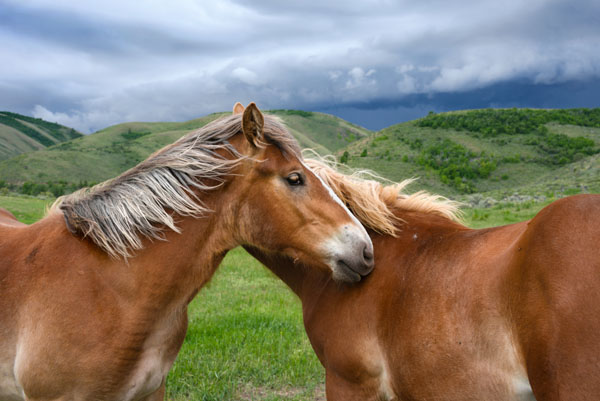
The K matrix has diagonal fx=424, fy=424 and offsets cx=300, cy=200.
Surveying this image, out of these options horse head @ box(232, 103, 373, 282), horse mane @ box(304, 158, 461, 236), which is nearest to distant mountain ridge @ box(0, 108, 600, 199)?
horse mane @ box(304, 158, 461, 236)

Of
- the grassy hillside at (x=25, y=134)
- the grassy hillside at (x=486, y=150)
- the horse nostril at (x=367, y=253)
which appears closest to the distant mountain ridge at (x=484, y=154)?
the grassy hillside at (x=486, y=150)

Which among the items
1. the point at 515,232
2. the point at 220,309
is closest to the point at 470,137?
the point at 220,309

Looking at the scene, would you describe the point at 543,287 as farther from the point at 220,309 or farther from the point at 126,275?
the point at 220,309

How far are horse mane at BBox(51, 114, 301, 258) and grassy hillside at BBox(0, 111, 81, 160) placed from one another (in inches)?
5943

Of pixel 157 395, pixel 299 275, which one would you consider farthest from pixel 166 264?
pixel 299 275

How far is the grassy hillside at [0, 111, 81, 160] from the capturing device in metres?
141

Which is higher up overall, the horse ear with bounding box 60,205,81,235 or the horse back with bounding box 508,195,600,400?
the horse ear with bounding box 60,205,81,235

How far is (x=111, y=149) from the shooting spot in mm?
105688

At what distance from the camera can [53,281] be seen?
267cm

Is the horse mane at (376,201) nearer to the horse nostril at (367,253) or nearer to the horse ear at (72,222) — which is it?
the horse nostril at (367,253)

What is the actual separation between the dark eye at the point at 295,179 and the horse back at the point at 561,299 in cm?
140

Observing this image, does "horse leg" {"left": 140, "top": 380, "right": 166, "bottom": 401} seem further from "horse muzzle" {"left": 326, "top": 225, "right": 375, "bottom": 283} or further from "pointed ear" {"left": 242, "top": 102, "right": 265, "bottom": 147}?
"pointed ear" {"left": 242, "top": 102, "right": 265, "bottom": 147}

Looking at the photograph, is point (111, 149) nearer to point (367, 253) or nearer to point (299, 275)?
point (299, 275)

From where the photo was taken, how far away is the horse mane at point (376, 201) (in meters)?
3.34
